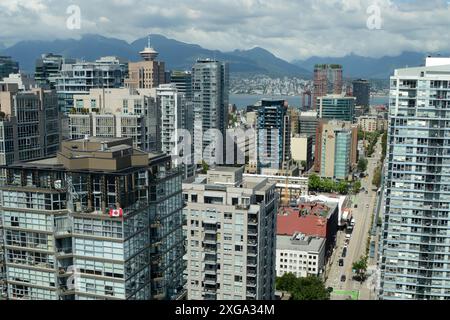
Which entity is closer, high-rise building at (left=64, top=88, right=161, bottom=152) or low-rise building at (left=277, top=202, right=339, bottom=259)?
high-rise building at (left=64, top=88, right=161, bottom=152)

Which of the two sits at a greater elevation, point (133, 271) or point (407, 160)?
point (407, 160)

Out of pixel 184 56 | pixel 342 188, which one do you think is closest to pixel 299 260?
pixel 342 188

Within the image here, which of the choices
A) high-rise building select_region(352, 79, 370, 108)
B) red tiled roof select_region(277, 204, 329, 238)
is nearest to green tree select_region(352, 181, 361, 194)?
red tiled roof select_region(277, 204, 329, 238)

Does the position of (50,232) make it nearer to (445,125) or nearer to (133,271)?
(133,271)

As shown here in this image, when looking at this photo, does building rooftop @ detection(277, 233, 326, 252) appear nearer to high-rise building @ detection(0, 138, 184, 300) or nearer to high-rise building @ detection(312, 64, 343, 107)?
high-rise building @ detection(0, 138, 184, 300)

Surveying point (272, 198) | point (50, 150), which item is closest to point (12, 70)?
point (50, 150)

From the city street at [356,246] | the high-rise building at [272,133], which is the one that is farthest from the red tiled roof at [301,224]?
the high-rise building at [272,133]
